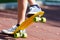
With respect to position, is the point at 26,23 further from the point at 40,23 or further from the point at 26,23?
the point at 40,23

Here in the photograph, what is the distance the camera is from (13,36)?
148 inches

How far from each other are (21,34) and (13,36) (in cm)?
18

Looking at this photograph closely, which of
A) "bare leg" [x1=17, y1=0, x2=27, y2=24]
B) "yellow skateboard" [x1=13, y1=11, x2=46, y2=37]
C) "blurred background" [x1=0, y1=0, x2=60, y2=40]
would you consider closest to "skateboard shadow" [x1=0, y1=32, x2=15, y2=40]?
"blurred background" [x1=0, y1=0, x2=60, y2=40]

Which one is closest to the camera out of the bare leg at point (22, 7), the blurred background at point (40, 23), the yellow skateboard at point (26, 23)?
the yellow skateboard at point (26, 23)

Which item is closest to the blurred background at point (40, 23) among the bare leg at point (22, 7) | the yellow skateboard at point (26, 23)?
the yellow skateboard at point (26, 23)

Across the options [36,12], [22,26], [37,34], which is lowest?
[37,34]

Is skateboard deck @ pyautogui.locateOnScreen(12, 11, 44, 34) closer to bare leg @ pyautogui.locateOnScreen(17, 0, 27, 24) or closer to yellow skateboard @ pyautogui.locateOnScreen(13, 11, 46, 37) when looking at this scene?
yellow skateboard @ pyautogui.locateOnScreen(13, 11, 46, 37)

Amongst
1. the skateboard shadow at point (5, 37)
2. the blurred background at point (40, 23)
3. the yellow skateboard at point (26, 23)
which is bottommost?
the blurred background at point (40, 23)

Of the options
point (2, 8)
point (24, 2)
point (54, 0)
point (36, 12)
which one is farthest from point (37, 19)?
point (54, 0)

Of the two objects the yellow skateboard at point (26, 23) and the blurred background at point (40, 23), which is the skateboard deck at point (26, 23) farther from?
the blurred background at point (40, 23)

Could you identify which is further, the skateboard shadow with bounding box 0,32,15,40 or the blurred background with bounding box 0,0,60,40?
the blurred background with bounding box 0,0,60,40

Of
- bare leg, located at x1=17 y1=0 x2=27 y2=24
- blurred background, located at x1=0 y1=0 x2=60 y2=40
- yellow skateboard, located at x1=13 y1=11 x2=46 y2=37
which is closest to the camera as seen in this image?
yellow skateboard, located at x1=13 y1=11 x2=46 y2=37

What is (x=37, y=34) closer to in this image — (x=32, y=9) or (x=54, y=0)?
(x=32, y=9)

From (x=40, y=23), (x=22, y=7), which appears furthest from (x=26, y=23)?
(x=40, y=23)
